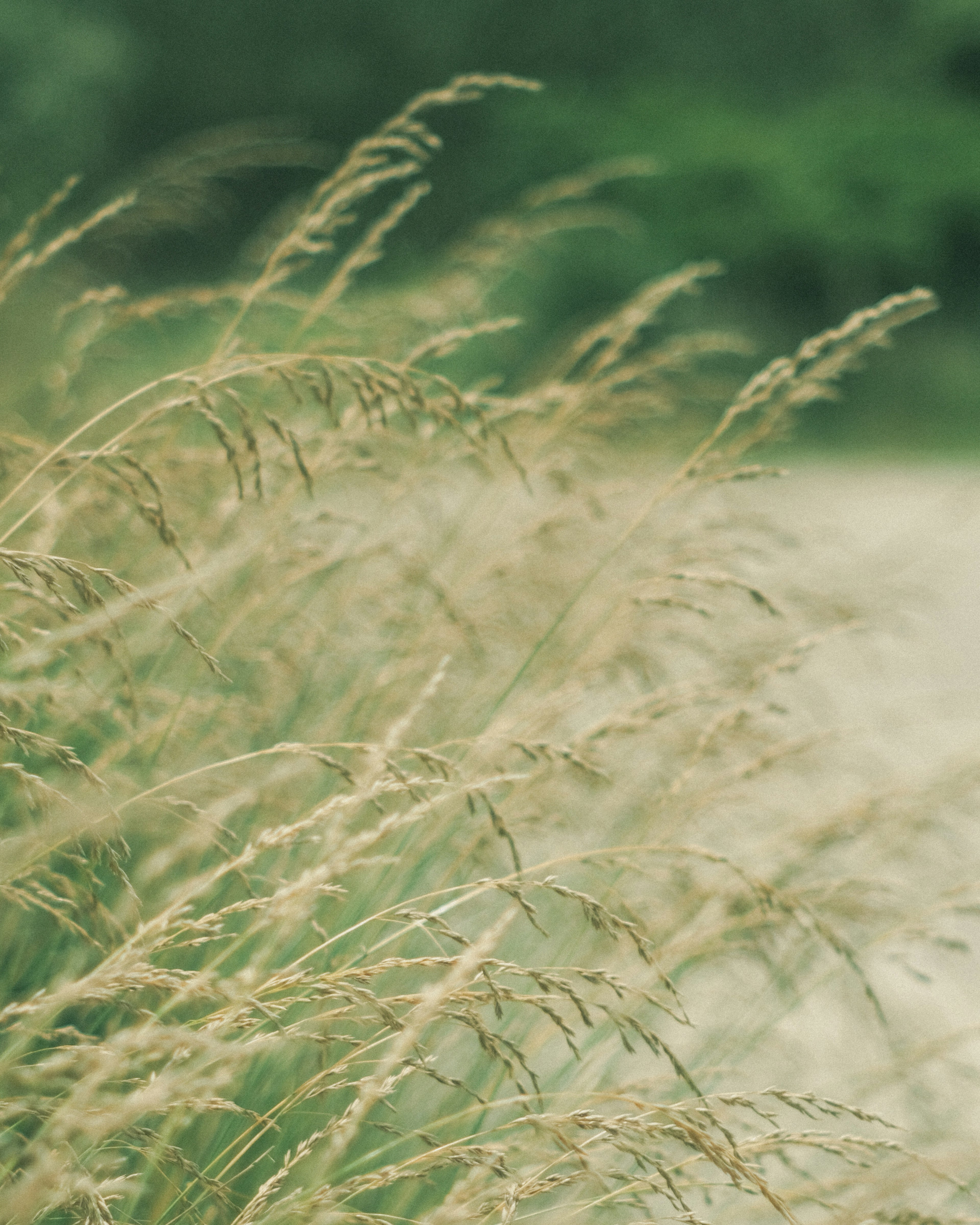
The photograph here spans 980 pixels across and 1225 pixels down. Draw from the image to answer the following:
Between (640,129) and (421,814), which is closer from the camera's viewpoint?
(421,814)

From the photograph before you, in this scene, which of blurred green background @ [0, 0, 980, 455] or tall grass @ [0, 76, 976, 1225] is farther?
blurred green background @ [0, 0, 980, 455]

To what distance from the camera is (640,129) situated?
1398 cm

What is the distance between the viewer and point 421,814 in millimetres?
1023

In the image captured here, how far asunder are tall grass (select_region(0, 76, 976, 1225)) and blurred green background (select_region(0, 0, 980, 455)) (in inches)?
282

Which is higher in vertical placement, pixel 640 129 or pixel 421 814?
pixel 640 129

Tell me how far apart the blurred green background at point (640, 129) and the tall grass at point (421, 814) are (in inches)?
282

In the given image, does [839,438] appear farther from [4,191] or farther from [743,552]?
[743,552]

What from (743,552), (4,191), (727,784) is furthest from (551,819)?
(4,191)

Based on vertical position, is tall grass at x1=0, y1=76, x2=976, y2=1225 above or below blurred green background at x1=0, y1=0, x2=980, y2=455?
below

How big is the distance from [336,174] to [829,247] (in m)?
12.9

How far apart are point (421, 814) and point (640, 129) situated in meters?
14.5

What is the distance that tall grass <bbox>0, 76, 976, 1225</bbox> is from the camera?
1.01m

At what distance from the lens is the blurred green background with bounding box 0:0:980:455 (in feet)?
39.5

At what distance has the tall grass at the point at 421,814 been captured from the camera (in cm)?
101
